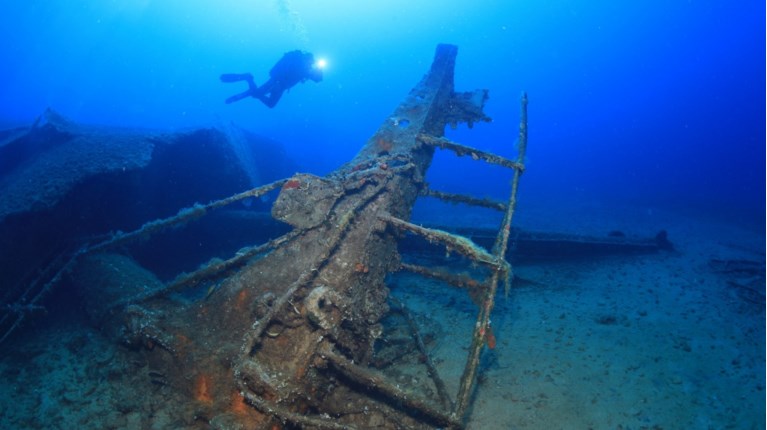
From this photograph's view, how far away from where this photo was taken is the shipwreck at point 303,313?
7.68 feet

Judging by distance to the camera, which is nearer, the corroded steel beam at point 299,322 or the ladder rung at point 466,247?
the corroded steel beam at point 299,322

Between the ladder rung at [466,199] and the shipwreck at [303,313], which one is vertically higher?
the ladder rung at [466,199]

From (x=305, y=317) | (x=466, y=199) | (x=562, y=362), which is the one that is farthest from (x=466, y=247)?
(x=562, y=362)

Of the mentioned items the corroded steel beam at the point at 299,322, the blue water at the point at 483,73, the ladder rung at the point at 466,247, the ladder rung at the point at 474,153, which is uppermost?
the blue water at the point at 483,73

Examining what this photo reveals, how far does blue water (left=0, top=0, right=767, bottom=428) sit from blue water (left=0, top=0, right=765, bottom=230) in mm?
605

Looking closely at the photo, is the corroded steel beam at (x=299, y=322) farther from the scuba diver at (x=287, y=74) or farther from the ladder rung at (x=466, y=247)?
the scuba diver at (x=287, y=74)

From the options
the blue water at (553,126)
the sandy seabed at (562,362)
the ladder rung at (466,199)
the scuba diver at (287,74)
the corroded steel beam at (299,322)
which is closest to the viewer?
the corroded steel beam at (299,322)

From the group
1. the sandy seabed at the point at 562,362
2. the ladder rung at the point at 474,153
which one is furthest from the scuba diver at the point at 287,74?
the ladder rung at the point at 474,153

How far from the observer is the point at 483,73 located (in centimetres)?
13700

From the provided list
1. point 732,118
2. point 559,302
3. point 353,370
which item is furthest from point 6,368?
point 732,118

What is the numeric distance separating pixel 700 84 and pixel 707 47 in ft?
52.9

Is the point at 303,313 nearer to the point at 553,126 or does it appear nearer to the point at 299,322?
the point at 299,322

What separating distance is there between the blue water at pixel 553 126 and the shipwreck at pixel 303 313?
0.55 m

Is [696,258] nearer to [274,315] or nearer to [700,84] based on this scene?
[274,315]
